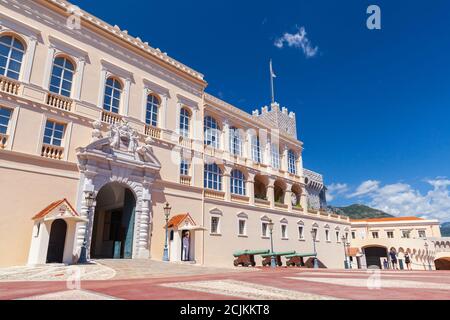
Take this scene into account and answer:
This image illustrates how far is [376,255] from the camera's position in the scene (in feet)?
150

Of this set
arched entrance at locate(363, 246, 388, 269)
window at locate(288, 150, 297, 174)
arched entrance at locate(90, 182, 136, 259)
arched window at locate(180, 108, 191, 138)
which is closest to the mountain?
arched entrance at locate(363, 246, 388, 269)

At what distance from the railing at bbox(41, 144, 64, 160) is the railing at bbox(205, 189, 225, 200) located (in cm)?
1063

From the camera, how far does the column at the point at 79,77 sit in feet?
58.0

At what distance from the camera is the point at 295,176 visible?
3372 centimetres

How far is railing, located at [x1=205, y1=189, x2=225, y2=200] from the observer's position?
23688 millimetres

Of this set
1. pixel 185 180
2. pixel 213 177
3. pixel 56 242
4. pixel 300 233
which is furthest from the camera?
pixel 300 233

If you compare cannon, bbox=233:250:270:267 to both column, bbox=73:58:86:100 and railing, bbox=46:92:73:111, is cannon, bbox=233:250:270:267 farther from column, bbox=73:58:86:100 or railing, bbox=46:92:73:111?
column, bbox=73:58:86:100

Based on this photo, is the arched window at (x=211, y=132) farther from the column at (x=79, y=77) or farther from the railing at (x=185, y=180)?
the column at (x=79, y=77)

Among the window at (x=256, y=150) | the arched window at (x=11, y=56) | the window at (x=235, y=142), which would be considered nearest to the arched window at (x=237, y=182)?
the window at (x=235, y=142)

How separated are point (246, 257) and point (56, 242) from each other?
13.8 m

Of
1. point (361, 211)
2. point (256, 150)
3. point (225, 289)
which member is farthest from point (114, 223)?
point (361, 211)

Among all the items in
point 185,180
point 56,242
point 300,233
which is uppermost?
point 185,180

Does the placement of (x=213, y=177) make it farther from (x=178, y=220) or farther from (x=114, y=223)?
(x=114, y=223)
